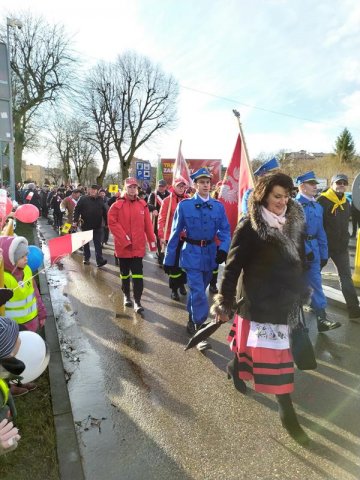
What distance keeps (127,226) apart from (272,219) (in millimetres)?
3371

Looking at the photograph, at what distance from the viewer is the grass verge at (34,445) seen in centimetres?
247

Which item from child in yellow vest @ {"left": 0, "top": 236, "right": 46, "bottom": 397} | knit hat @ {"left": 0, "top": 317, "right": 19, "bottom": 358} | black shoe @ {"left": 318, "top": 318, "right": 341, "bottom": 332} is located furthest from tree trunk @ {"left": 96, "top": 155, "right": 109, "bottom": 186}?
knit hat @ {"left": 0, "top": 317, "right": 19, "bottom": 358}

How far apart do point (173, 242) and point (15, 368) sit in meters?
3.05

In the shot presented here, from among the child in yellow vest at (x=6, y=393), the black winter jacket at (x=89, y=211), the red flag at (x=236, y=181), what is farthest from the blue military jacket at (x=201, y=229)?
the black winter jacket at (x=89, y=211)

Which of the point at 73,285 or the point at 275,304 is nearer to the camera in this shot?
the point at 275,304

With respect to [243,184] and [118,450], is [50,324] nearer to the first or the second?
[118,450]

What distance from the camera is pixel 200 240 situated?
454 centimetres

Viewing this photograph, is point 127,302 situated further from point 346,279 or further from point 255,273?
point 255,273

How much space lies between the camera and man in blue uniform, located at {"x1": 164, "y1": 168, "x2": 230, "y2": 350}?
4.51 meters

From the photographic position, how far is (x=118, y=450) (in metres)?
2.75

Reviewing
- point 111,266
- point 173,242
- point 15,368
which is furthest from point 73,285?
point 15,368

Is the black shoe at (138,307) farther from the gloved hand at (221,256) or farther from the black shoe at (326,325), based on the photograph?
the black shoe at (326,325)

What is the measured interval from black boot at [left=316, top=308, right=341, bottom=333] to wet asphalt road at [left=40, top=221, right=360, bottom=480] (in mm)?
92

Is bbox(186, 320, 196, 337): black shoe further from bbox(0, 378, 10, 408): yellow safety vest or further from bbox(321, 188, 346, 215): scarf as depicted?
bbox(0, 378, 10, 408): yellow safety vest
